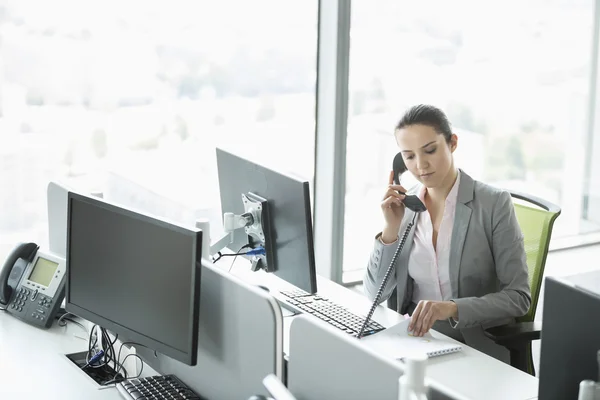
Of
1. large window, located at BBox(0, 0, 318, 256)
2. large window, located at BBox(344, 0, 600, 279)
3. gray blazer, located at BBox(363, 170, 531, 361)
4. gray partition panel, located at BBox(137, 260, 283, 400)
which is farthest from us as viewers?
large window, located at BBox(344, 0, 600, 279)

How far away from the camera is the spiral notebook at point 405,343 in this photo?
234 cm

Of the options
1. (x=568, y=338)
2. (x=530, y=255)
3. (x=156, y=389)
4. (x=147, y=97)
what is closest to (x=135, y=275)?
(x=156, y=389)

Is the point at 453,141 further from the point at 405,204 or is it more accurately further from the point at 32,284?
the point at 32,284

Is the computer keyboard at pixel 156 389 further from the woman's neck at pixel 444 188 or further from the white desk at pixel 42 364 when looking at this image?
the woman's neck at pixel 444 188

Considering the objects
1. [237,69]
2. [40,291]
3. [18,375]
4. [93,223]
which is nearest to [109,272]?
[93,223]

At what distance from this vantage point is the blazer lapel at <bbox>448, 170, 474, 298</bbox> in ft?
8.80

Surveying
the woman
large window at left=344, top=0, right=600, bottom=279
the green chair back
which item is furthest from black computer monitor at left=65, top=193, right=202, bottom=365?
large window at left=344, top=0, right=600, bottom=279

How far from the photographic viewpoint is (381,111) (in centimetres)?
412

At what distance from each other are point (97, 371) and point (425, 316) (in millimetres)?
940

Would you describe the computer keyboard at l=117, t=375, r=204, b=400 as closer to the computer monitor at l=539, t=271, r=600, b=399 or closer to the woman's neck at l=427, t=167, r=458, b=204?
the computer monitor at l=539, t=271, r=600, b=399

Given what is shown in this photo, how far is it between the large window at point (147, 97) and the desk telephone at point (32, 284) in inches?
28.1

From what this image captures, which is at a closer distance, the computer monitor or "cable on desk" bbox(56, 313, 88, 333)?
the computer monitor

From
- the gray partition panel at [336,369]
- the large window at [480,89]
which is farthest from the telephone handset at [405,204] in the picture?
the large window at [480,89]

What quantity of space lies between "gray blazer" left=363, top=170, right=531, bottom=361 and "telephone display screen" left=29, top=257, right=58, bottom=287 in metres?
1.05
